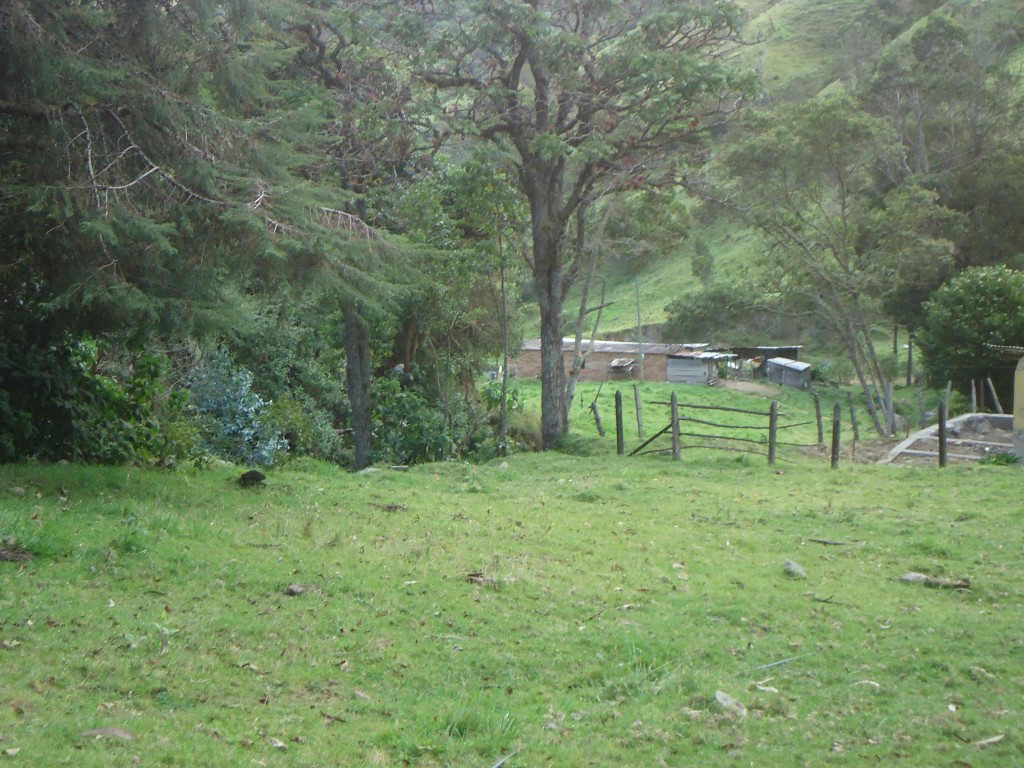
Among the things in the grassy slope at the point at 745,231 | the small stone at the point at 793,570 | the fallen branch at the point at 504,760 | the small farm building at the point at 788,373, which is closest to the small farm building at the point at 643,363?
the grassy slope at the point at 745,231

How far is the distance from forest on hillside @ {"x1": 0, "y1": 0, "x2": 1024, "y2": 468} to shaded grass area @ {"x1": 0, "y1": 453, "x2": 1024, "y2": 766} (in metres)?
2.23

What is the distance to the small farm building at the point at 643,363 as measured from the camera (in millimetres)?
53125

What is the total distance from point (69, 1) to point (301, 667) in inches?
284

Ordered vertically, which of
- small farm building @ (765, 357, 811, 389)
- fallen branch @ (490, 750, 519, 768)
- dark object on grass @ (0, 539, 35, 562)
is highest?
dark object on grass @ (0, 539, 35, 562)

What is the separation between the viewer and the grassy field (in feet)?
18.9

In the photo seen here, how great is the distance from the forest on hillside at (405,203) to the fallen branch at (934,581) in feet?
21.2

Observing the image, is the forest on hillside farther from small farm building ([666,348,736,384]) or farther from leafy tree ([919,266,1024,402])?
small farm building ([666,348,736,384])

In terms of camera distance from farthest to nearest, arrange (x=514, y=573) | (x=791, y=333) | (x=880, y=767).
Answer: (x=791, y=333) < (x=514, y=573) < (x=880, y=767)

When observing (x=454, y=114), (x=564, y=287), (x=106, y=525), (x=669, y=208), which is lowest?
(x=106, y=525)

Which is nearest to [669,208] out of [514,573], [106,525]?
[514,573]

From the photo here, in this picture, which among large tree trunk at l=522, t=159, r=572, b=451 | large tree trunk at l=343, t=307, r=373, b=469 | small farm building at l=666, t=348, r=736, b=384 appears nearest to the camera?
large tree trunk at l=343, t=307, r=373, b=469

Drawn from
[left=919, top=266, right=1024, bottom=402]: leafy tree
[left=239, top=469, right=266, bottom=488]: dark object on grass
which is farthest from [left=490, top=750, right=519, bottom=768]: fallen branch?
[left=919, top=266, right=1024, bottom=402]: leafy tree

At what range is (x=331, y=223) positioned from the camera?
36.6 feet

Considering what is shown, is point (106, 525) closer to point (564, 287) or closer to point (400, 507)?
point (400, 507)
